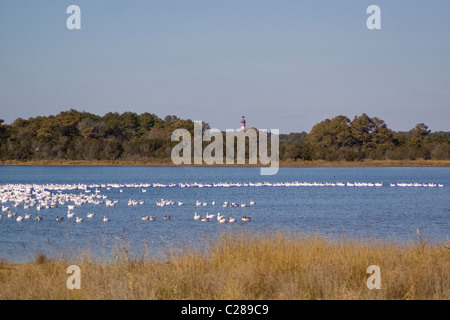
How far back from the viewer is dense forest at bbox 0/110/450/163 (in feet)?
304

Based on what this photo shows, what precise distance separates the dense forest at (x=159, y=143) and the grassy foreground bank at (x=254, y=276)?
81095mm

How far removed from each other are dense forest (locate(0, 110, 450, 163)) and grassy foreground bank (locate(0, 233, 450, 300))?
81.1 metres

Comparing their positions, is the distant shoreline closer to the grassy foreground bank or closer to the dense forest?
the dense forest

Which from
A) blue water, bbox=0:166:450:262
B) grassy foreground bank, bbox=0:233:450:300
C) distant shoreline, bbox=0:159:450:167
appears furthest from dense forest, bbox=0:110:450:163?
grassy foreground bank, bbox=0:233:450:300

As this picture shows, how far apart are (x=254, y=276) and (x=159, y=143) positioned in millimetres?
85111

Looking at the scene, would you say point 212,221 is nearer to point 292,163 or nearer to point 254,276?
point 254,276

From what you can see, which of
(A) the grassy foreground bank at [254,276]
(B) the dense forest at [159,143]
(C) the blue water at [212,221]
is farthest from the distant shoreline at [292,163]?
(A) the grassy foreground bank at [254,276]

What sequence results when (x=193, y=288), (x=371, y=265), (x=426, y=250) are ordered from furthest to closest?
(x=426, y=250) → (x=371, y=265) → (x=193, y=288)

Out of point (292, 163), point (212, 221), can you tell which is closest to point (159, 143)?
point (292, 163)

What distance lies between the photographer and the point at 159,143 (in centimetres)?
9331
